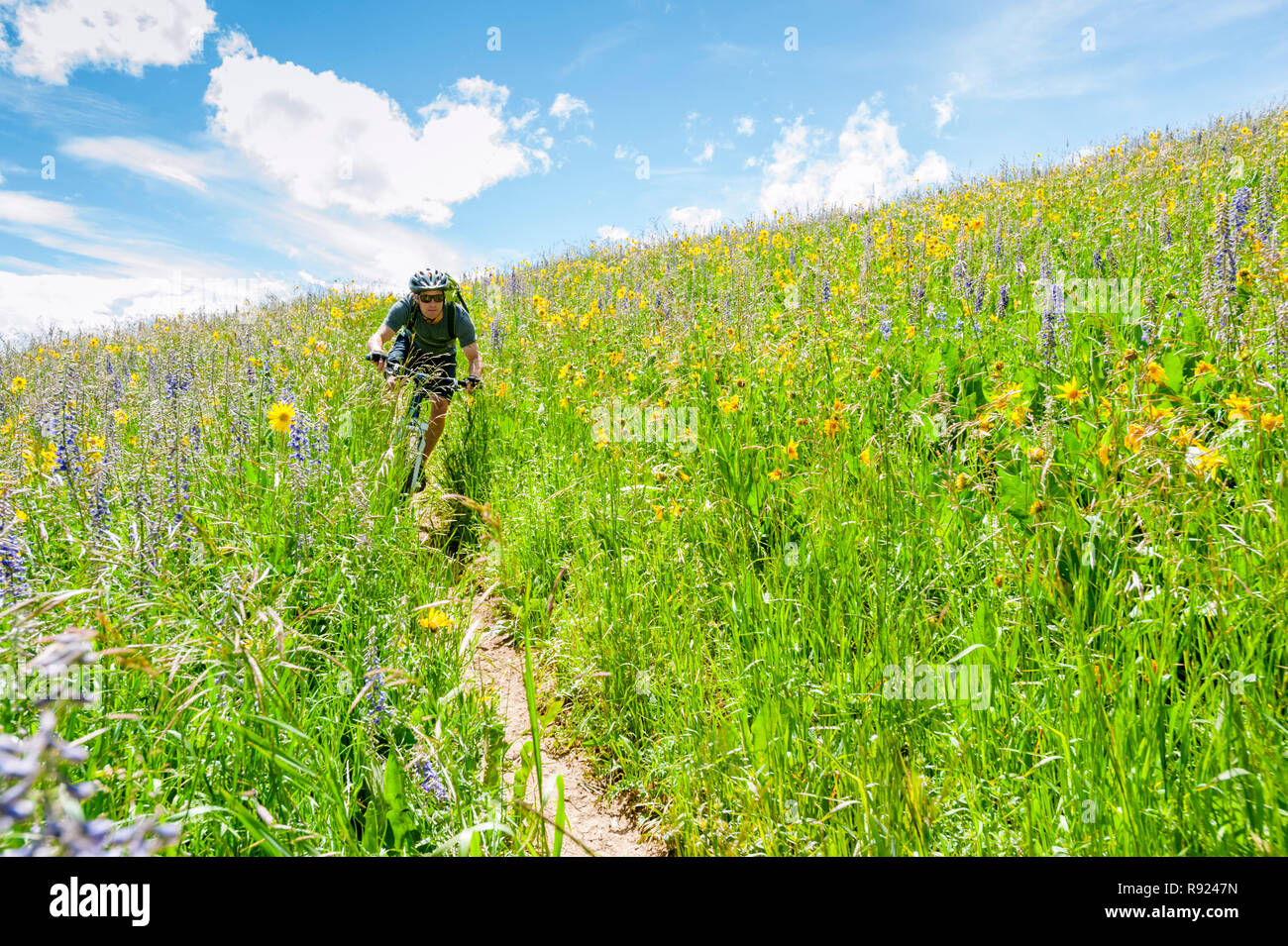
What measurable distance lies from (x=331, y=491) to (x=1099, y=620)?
12.0 ft

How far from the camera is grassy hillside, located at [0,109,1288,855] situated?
5.47 feet

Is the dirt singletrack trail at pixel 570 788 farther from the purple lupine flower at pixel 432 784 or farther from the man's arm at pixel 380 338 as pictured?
the man's arm at pixel 380 338

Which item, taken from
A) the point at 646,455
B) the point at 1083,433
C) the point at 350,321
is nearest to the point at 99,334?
the point at 350,321

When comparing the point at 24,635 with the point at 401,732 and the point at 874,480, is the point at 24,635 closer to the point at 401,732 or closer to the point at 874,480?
the point at 401,732

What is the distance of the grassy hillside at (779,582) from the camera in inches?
65.6

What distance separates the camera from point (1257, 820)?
1.33 meters

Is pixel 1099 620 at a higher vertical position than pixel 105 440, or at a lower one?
lower
